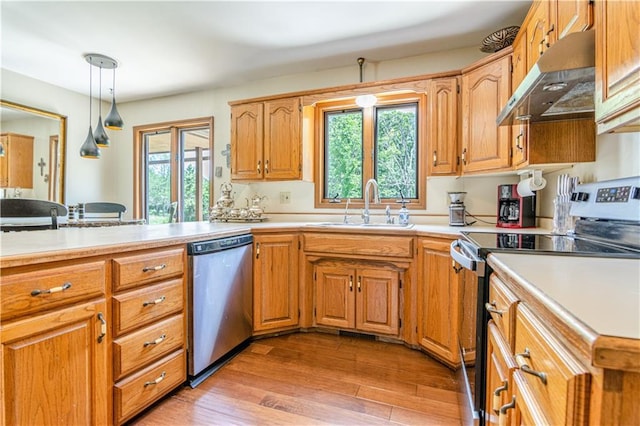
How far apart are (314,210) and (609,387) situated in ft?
8.92

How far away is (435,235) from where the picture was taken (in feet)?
6.50

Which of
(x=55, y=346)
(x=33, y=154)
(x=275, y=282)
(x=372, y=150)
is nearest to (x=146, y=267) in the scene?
(x=55, y=346)

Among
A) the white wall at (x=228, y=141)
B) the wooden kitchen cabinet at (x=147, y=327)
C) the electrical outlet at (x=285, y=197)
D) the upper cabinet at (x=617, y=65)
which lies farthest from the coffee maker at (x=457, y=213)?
the wooden kitchen cabinet at (x=147, y=327)

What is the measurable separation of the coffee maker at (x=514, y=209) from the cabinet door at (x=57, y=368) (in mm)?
2488

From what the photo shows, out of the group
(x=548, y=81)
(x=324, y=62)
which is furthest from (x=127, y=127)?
(x=548, y=81)

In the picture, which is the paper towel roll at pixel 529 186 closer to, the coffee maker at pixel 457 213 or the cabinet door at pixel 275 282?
the coffee maker at pixel 457 213

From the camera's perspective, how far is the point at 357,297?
232 centimetres

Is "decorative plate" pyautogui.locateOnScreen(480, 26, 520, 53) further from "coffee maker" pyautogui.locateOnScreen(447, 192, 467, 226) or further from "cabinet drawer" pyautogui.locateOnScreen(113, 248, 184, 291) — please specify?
"cabinet drawer" pyautogui.locateOnScreen(113, 248, 184, 291)

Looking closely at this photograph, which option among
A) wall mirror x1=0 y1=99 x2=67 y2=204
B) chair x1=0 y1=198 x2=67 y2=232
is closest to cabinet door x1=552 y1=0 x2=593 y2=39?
chair x1=0 y1=198 x2=67 y2=232

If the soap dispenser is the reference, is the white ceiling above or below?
above

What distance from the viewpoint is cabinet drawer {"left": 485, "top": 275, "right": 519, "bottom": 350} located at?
2.57ft

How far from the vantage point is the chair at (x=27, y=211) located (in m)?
2.35

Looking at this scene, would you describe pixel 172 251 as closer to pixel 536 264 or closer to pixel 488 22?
pixel 536 264

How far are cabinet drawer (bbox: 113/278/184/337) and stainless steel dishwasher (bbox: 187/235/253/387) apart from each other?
0.10 meters
